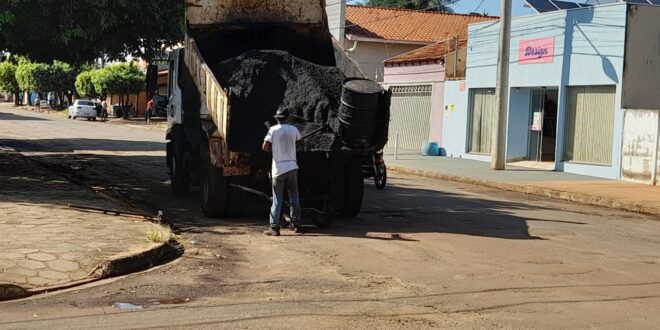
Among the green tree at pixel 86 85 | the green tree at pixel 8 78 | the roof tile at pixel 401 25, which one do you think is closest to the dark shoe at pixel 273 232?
the roof tile at pixel 401 25

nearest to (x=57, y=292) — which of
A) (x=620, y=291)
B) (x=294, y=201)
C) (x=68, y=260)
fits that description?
(x=68, y=260)

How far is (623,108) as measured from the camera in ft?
68.6

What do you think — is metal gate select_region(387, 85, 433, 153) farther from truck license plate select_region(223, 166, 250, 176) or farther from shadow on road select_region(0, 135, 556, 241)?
truck license plate select_region(223, 166, 250, 176)

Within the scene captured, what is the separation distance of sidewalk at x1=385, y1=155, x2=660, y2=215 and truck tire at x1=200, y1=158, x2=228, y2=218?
29.5ft

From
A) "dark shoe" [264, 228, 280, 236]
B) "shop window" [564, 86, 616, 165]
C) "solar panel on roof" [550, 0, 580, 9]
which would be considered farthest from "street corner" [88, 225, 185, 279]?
"solar panel on roof" [550, 0, 580, 9]

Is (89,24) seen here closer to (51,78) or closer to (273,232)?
(273,232)

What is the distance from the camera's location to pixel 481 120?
2722 cm

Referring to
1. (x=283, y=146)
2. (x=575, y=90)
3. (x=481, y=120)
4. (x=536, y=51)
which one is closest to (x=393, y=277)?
(x=283, y=146)

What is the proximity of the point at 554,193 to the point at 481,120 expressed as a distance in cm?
928

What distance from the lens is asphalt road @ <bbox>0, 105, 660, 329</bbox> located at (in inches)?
251

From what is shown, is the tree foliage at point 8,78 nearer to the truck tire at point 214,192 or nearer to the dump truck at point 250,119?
the dump truck at point 250,119

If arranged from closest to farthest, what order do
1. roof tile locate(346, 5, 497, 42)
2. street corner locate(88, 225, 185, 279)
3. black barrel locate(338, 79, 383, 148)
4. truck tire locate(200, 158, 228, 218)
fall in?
street corner locate(88, 225, 185, 279)
black barrel locate(338, 79, 383, 148)
truck tire locate(200, 158, 228, 218)
roof tile locate(346, 5, 497, 42)

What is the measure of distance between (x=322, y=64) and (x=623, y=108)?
1093cm

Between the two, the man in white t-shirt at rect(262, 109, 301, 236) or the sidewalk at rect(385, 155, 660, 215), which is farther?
the sidewalk at rect(385, 155, 660, 215)
